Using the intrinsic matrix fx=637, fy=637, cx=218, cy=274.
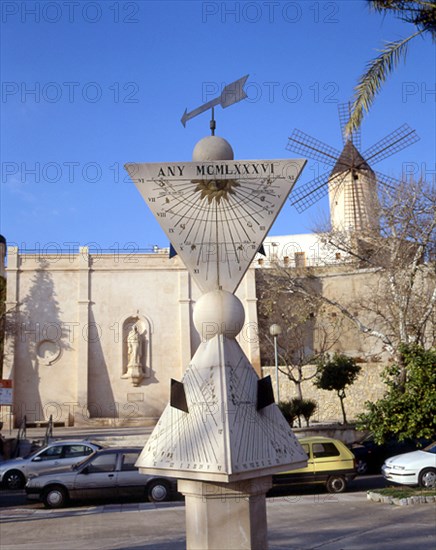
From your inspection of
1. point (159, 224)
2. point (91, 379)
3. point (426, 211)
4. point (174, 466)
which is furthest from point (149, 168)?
point (91, 379)

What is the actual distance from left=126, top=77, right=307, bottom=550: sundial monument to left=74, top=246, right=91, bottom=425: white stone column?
1093 inches

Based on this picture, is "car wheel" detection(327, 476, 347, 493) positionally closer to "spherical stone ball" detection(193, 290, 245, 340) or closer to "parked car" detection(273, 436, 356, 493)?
"parked car" detection(273, 436, 356, 493)

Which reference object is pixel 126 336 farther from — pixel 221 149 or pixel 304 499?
pixel 221 149

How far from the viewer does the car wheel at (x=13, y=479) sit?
15.7 meters

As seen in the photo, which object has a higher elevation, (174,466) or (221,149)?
(221,149)

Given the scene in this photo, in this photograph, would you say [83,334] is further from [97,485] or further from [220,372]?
[220,372]

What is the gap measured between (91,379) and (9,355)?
427cm

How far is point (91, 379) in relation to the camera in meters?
32.8

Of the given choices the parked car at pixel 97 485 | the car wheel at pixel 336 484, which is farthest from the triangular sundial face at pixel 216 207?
the car wheel at pixel 336 484

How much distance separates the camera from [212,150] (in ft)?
16.3

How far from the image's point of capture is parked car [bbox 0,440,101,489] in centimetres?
1545

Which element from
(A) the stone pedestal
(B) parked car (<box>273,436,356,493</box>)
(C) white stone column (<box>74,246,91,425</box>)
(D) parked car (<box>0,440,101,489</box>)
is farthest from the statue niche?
(A) the stone pedestal

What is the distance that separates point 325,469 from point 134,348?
20103 millimetres

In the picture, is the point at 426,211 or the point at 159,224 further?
the point at 426,211
